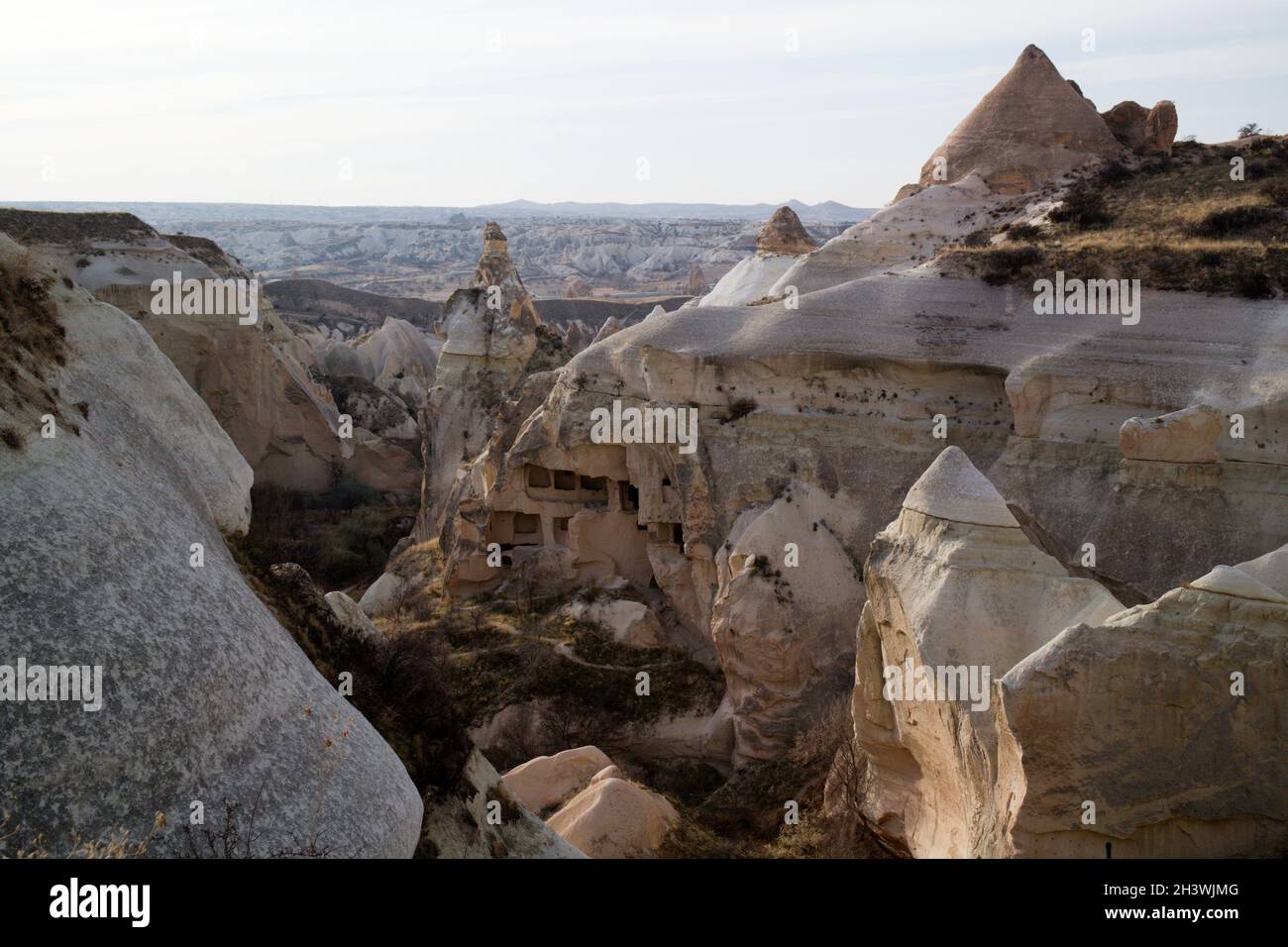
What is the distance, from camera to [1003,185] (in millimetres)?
28969

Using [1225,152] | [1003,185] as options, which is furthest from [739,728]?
[1225,152]

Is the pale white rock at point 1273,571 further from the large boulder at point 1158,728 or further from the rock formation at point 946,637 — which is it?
the large boulder at point 1158,728

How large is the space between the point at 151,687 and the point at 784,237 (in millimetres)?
31063

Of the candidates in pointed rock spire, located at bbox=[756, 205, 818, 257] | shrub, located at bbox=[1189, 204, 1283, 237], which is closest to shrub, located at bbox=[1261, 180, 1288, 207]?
shrub, located at bbox=[1189, 204, 1283, 237]

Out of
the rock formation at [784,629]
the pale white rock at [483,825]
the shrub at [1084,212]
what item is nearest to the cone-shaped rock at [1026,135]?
the shrub at [1084,212]

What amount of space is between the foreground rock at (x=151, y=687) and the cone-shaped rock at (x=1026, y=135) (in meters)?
24.2

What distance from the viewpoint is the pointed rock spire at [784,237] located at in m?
36.2

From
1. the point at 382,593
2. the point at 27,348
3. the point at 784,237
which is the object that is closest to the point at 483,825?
the point at 27,348

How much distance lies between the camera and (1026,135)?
29547 millimetres

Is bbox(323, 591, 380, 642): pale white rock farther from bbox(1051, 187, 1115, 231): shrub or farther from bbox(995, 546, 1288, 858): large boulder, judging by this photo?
bbox(1051, 187, 1115, 231): shrub

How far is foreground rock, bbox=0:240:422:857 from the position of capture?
258 inches

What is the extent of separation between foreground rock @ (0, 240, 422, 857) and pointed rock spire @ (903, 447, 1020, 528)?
6.23m
